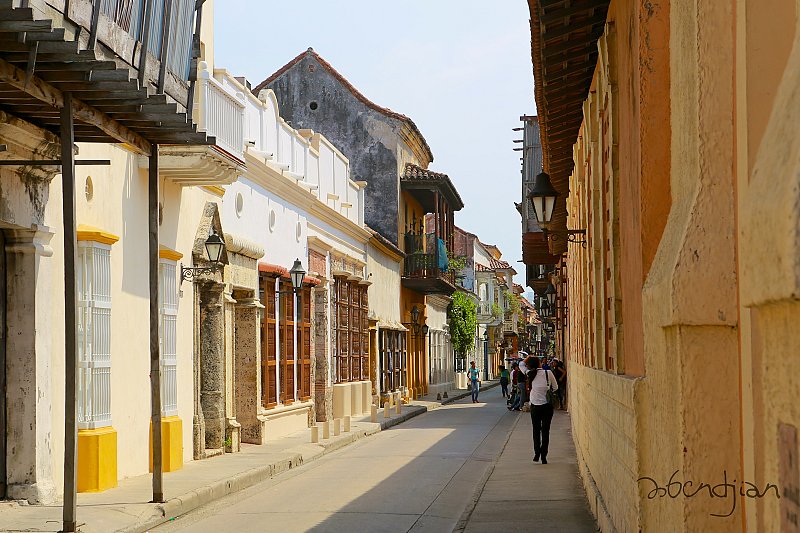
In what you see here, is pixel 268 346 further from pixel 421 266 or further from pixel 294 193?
pixel 421 266

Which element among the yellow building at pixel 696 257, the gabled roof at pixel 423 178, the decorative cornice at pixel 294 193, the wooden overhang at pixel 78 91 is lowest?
the yellow building at pixel 696 257

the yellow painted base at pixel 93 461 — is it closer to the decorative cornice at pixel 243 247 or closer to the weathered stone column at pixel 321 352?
the decorative cornice at pixel 243 247

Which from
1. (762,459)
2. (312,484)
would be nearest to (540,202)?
(312,484)

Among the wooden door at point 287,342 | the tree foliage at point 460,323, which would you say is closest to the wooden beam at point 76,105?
the wooden door at point 287,342

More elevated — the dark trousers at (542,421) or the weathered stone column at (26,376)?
the weathered stone column at (26,376)

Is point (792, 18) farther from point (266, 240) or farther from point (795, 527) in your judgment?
point (266, 240)

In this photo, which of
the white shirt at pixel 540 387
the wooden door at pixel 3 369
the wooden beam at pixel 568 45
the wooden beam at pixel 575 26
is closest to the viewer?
the wooden beam at pixel 575 26

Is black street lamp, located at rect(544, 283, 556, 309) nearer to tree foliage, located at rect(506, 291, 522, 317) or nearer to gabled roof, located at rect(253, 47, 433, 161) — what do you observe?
gabled roof, located at rect(253, 47, 433, 161)

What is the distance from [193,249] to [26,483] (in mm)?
6545

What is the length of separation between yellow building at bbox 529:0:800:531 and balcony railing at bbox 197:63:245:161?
6.89m

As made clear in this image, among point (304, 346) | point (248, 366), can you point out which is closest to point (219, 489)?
point (248, 366)

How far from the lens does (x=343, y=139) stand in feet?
145

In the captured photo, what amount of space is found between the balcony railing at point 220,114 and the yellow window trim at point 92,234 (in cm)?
283

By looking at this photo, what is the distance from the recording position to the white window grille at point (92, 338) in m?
13.6
